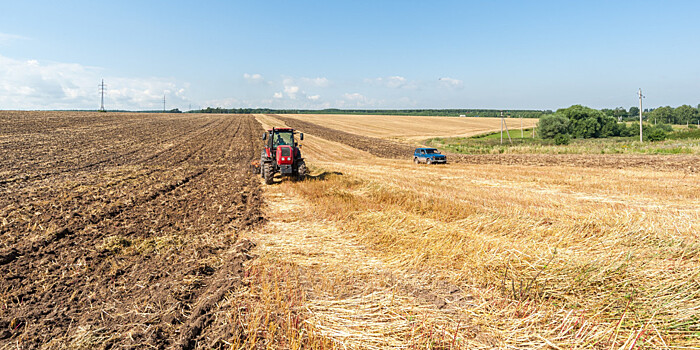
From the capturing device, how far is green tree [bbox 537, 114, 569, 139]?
210 feet

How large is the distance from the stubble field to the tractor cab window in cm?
419

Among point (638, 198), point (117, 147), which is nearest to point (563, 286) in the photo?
point (638, 198)

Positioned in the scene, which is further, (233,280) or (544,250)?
(544,250)

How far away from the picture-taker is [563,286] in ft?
15.3

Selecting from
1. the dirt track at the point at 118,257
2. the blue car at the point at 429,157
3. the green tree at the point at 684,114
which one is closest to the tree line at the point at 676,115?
the green tree at the point at 684,114

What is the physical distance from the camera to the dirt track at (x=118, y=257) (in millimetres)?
4035

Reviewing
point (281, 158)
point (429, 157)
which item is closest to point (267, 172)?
point (281, 158)

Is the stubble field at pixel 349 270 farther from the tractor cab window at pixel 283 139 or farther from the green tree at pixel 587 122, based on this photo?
the green tree at pixel 587 122

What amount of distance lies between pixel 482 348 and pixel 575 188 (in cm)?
1215

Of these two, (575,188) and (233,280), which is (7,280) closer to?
(233,280)

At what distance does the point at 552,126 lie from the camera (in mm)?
64000

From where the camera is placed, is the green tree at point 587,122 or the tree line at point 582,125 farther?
the green tree at point 587,122

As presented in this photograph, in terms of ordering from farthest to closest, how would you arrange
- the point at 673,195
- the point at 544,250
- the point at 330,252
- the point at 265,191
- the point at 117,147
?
the point at 117,147, the point at 265,191, the point at 673,195, the point at 330,252, the point at 544,250

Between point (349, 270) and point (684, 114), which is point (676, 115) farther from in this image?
point (349, 270)
